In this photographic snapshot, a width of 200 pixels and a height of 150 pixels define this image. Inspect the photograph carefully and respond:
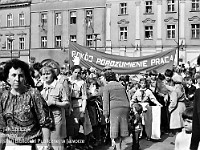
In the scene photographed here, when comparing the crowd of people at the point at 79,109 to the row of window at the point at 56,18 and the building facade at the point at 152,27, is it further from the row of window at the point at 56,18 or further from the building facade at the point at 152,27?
the row of window at the point at 56,18

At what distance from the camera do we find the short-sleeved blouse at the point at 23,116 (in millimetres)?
3730

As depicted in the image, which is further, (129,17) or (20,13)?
(20,13)

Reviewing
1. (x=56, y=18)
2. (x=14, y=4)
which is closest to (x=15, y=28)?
(x=14, y=4)

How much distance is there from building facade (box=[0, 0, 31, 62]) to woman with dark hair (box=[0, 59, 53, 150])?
151ft

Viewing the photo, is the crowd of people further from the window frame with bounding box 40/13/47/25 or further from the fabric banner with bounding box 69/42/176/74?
the window frame with bounding box 40/13/47/25

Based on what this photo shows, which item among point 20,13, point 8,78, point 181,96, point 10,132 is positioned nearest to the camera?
point 10,132

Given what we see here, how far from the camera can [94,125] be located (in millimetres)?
9258

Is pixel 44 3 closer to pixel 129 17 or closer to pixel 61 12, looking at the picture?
pixel 61 12

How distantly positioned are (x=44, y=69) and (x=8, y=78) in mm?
2149

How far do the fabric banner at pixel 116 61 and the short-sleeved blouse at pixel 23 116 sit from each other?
11.7 metres

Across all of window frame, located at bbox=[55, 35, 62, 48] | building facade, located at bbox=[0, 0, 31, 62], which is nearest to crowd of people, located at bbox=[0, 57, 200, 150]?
window frame, located at bbox=[55, 35, 62, 48]

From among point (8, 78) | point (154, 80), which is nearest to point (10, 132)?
point (8, 78)

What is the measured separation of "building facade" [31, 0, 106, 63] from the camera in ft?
147

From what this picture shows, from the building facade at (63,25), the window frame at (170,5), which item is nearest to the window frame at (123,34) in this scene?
the building facade at (63,25)
